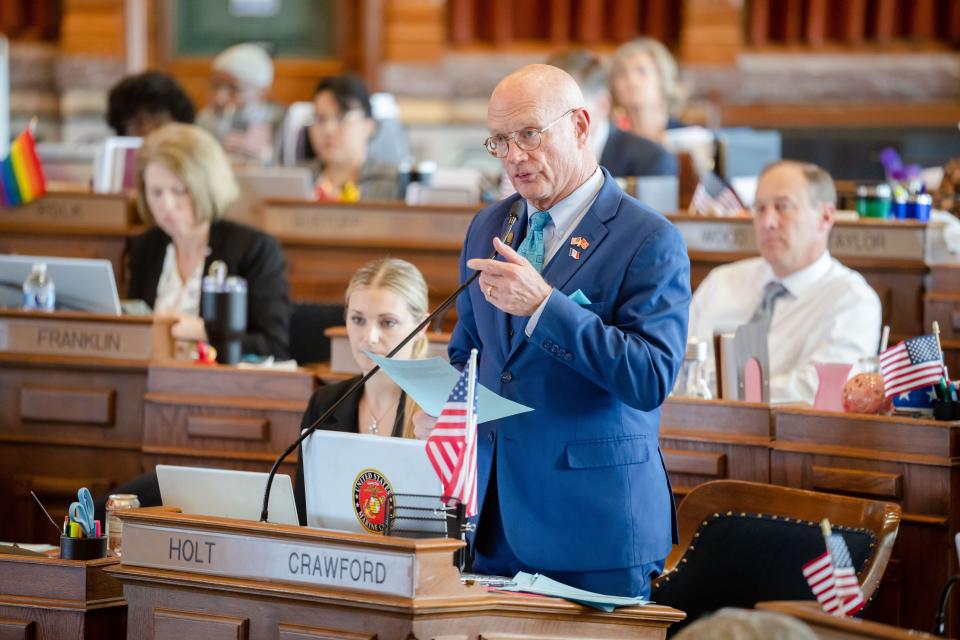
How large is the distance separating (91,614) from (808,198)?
269 centimetres

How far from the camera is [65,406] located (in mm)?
4773

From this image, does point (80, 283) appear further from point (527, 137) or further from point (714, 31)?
point (714, 31)

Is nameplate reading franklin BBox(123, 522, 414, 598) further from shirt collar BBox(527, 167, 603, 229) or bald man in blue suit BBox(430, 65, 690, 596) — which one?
shirt collar BBox(527, 167, 603, 229)

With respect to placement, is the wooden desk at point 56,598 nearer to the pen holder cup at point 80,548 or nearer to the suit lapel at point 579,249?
the pen holder cup at point 80,548

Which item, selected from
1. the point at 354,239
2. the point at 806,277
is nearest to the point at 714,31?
the point at 354,239

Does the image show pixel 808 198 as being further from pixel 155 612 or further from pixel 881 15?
pixel 881 15

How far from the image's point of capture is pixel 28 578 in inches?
125

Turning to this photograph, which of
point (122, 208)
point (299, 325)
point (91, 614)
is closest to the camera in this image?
point (91, 614)

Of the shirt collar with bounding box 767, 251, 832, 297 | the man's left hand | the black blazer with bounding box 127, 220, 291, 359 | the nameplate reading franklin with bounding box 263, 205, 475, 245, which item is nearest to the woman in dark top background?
the black blazer with bounding box 127, 220, 291, 359

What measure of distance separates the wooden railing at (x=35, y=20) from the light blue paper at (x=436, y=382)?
884cm

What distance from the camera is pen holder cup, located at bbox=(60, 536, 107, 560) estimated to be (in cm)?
320

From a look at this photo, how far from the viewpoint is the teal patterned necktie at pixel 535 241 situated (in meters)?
2.80

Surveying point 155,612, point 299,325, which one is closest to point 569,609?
point 155,612

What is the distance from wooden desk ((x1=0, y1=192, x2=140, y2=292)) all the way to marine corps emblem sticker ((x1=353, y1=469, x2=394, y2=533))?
3.79 m
